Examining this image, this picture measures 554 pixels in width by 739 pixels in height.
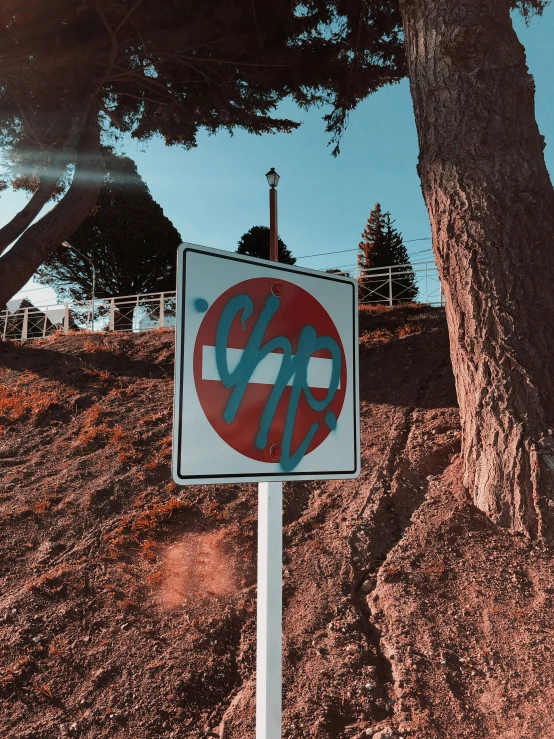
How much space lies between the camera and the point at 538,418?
11.8 feet

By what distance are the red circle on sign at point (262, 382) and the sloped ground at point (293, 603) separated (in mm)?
1895

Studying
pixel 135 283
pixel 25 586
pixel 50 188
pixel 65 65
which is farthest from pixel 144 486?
pixel 135 283

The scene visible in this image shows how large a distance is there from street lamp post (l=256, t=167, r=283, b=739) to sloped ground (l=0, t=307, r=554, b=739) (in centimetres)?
150

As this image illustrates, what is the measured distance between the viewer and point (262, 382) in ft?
4.64

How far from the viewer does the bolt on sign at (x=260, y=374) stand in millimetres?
1322

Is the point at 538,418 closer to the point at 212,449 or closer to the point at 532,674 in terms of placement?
the point at 532,674

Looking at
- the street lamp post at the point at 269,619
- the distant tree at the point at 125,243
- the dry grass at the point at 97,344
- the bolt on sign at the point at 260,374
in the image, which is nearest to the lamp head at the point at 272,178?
the dry grass at the point at 97,344

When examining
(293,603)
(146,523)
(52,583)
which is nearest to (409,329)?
(146,523)

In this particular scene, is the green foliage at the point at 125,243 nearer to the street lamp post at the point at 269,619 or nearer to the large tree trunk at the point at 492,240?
the large tree trunk at the point at 492,240

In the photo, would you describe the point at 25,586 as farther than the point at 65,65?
No

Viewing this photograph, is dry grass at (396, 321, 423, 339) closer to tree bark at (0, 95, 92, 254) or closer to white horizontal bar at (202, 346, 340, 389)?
tree bark at (0, 95, 92, 254)

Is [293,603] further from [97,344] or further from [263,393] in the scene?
[97,344]

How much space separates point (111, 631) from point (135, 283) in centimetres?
2402

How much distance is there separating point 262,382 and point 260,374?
0.07 feet
